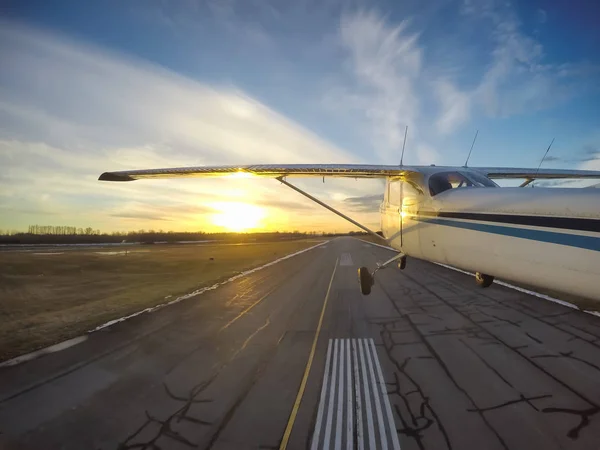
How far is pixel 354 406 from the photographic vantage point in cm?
637

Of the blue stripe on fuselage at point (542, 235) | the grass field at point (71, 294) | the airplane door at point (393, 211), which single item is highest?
the airplane door at point (393, 211)

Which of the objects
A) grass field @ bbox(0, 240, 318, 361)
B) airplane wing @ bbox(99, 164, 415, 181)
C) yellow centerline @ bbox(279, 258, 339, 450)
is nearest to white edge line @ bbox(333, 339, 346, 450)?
yellow centerline @ bbox(279, 258, 339, 450)

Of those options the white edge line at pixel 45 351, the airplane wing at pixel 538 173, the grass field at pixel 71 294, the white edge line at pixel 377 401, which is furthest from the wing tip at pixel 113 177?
the airplane wing at pixel 538 173

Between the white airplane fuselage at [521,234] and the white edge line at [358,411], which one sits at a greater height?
the white airplane fuselage at [521,234]

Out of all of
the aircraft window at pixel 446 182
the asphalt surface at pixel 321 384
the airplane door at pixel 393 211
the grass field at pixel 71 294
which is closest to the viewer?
the asphalt surface at pixel 321 384

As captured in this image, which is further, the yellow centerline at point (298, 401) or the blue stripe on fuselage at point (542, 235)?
the yellow centerline at point (298, 401)

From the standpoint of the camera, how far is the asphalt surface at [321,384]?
5609mm

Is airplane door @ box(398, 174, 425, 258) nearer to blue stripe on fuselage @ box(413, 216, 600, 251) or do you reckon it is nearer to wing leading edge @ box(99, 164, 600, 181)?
wing leading edge @ box(99, 164, 600, 181)

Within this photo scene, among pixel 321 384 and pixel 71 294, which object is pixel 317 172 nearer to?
pixel 321 384

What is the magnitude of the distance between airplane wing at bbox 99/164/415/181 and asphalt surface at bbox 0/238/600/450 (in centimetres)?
516

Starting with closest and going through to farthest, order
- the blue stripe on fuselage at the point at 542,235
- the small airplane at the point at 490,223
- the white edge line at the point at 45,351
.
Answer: the blue stripe on fuselage at the point at 542,235 → the small airplane at the point at 490,223 → the white edge line at the point at 45,351

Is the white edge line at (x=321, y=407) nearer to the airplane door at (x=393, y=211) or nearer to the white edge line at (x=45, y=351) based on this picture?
the airplane door at (x=393, y=211)

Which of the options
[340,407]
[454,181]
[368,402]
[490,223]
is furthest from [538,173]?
→ [340,407]

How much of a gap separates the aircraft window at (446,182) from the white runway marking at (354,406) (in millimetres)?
4581
